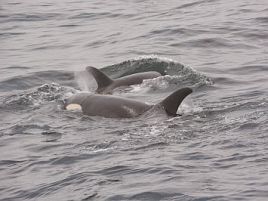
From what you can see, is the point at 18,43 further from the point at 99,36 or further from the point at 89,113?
the point at 89,113

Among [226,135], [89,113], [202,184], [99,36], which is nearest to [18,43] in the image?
[99,36]

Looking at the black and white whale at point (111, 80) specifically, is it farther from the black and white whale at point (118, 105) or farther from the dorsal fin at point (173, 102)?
the dorsal fin at point (173, 102)

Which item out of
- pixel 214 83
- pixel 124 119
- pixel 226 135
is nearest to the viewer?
pixel 226 135

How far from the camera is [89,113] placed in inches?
457

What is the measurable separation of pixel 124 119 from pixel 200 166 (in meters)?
2.65

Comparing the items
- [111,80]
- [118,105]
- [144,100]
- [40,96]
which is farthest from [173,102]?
[40,96]

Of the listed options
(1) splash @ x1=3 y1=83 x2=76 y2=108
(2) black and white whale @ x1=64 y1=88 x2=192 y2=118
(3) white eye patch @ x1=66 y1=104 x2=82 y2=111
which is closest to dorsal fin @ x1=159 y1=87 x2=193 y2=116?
(2) black and white whale @ x1=64 y1=88 x2=192 y2=118

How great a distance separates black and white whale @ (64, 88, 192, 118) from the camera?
10.6 m

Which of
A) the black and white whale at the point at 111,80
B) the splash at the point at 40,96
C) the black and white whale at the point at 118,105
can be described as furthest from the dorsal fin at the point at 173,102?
the black and white whale at the point at 111,80

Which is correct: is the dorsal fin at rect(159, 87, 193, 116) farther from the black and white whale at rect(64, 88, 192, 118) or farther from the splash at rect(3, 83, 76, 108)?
the splash at rect(3, 83, 76, 108)

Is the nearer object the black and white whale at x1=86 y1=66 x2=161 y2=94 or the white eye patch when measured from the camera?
the white eye patch

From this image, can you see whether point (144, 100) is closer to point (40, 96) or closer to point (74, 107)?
point (74, 107)

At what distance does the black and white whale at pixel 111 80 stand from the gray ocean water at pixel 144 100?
0.77 feet

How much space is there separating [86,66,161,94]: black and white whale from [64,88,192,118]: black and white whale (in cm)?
132
